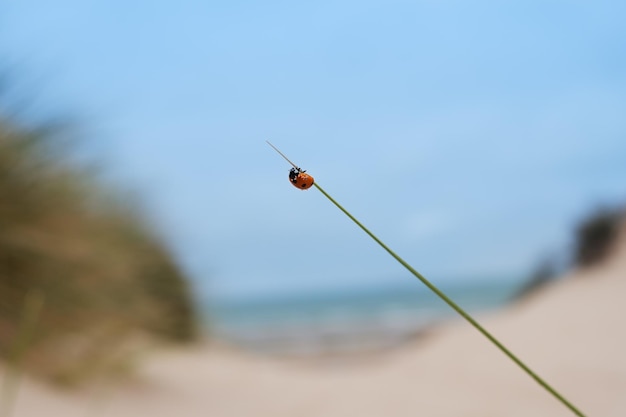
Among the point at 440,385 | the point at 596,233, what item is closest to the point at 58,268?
the point at 440,385

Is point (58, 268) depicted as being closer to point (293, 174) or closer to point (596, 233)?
point (293, 174)

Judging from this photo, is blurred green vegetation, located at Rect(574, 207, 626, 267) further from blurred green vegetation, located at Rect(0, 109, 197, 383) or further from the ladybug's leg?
Answer: the ladybug's leg

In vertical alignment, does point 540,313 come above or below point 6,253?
above

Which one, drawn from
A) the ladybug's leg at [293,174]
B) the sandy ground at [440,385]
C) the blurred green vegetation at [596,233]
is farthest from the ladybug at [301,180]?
the blurred green vegetation at [596,233]

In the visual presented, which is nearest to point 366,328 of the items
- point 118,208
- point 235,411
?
point 118,208

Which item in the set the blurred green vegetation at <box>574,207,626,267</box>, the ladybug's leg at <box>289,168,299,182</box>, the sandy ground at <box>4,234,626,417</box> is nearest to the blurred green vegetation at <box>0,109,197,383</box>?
the sandy ground at <box>4,234,626,417</box>

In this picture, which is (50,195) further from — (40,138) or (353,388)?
(353,388)
